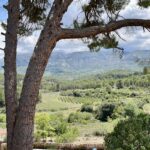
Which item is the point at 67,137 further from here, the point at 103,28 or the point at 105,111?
the point at 105,111

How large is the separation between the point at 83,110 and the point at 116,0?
226 ft

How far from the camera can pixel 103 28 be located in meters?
6.74

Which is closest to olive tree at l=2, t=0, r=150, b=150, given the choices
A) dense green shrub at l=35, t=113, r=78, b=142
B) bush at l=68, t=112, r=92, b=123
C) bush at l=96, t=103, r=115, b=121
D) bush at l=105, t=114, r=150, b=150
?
bush at l=105, t=114, r=150, b=150

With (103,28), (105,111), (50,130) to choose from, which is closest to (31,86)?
(103,28)

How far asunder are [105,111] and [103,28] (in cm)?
5748

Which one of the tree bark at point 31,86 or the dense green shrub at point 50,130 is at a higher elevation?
the tree bark at point 31,86

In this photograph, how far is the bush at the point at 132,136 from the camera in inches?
259

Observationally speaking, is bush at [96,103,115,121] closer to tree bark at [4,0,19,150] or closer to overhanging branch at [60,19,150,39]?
overhanging branch at [60,19,150,39]

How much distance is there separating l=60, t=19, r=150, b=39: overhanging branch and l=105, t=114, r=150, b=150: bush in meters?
1.37

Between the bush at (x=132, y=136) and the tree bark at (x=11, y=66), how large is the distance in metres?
1.49

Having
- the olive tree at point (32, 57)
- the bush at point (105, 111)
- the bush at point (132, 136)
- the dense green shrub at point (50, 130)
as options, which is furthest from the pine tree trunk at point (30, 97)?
the bush at point (105, 111)

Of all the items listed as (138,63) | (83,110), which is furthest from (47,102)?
(138,63)

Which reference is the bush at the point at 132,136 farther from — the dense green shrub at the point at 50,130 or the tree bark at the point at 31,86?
the dense green shrub at the point at 50,130

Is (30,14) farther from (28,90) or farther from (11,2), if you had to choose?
(28,90)
